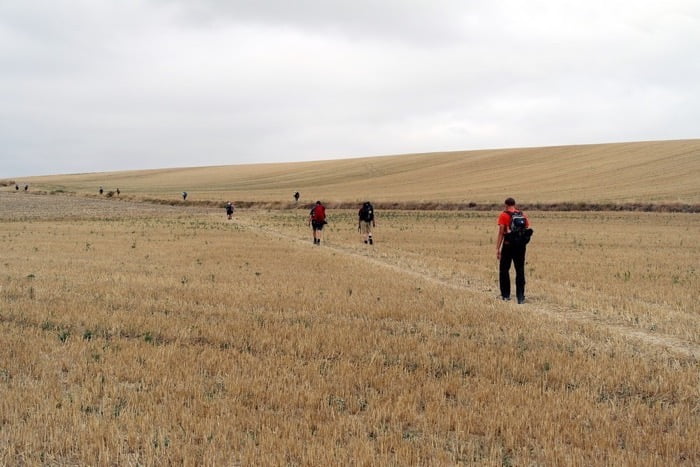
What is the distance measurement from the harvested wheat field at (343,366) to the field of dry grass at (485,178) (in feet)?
125

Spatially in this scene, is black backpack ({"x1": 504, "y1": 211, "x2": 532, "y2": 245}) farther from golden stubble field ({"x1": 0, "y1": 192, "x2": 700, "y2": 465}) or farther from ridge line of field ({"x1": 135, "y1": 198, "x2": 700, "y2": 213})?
ridge line of field ({"x1": 135, "y1": 198, "x2": 700, "y2": 213})

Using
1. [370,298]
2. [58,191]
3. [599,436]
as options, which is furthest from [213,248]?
[58,191]

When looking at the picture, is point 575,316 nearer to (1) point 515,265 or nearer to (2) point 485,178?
(1) point 515,265

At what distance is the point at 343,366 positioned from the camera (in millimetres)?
7293

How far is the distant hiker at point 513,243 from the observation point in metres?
12.7

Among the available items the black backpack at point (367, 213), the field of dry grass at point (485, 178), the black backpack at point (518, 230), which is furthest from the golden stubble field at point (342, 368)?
the field of dry grass at point (485, 178)

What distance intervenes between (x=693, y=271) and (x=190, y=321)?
50.3 ft

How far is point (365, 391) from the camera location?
6.55m

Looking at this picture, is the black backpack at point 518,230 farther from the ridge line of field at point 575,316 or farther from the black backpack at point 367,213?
the black backpack at point 367,213

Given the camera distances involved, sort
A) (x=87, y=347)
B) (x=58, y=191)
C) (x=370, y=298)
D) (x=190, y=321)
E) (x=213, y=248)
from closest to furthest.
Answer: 1. (x=87, y=347)
2. (x=190, y=321)
3. (x=370, y=298)
4. (x=213, y=248)
5. (x=58, y=191)

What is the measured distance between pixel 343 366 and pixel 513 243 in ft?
22.5

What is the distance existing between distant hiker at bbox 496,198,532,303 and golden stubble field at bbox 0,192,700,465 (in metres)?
0.61

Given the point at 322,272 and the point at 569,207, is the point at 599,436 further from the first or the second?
the point at 569,207

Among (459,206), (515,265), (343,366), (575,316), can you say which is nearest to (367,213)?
(515,265)
